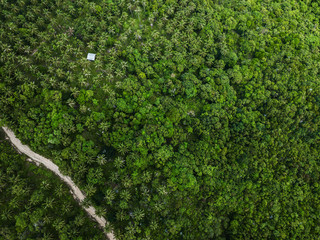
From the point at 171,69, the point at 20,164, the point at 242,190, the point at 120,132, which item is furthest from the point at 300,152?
the point at 20,164

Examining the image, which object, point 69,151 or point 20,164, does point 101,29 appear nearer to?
point 69,151

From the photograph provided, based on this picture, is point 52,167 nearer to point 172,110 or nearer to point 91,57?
point 91,57

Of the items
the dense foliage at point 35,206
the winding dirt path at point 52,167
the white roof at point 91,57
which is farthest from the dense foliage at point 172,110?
the dense foliage at point 35,206

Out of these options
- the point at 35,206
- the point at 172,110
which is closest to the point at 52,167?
the point at 35,206

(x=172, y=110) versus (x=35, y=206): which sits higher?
(x=172, y=110)

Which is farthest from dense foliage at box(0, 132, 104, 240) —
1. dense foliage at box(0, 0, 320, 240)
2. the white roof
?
the white roof

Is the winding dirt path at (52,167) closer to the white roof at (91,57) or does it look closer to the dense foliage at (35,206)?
the dense foliage at (35,206)
